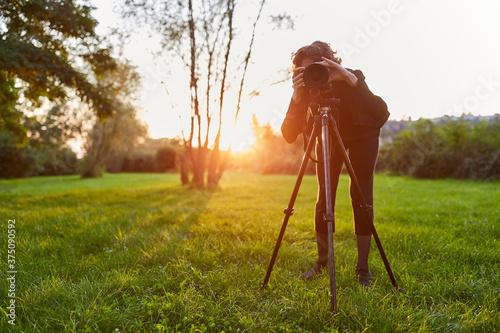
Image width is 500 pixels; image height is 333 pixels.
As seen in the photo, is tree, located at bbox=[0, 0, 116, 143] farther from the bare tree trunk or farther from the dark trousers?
the dark trousers

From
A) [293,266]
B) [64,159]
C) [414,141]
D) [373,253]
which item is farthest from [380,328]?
[64,159]

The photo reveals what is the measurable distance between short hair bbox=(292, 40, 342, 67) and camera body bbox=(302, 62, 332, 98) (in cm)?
45

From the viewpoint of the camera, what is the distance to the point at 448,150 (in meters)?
12.9

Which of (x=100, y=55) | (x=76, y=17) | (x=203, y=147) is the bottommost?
(x=203, y=147)

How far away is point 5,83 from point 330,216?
9.04 metres

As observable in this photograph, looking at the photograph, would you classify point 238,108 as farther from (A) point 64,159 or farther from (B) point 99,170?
(A) point 64,159

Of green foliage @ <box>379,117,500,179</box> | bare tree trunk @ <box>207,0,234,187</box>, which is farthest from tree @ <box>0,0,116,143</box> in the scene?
green foliage @ <box>379,117,500,179</box>

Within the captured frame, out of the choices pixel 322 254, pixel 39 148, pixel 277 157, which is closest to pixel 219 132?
pixel 322 254

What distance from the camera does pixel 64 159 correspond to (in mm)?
31734

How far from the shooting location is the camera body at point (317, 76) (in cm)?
213

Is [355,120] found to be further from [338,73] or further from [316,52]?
[316,52]

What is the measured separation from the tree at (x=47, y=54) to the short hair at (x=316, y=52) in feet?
20.6

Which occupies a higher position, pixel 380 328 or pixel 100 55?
pixel 100 55

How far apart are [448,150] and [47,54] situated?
15073 millimetres
